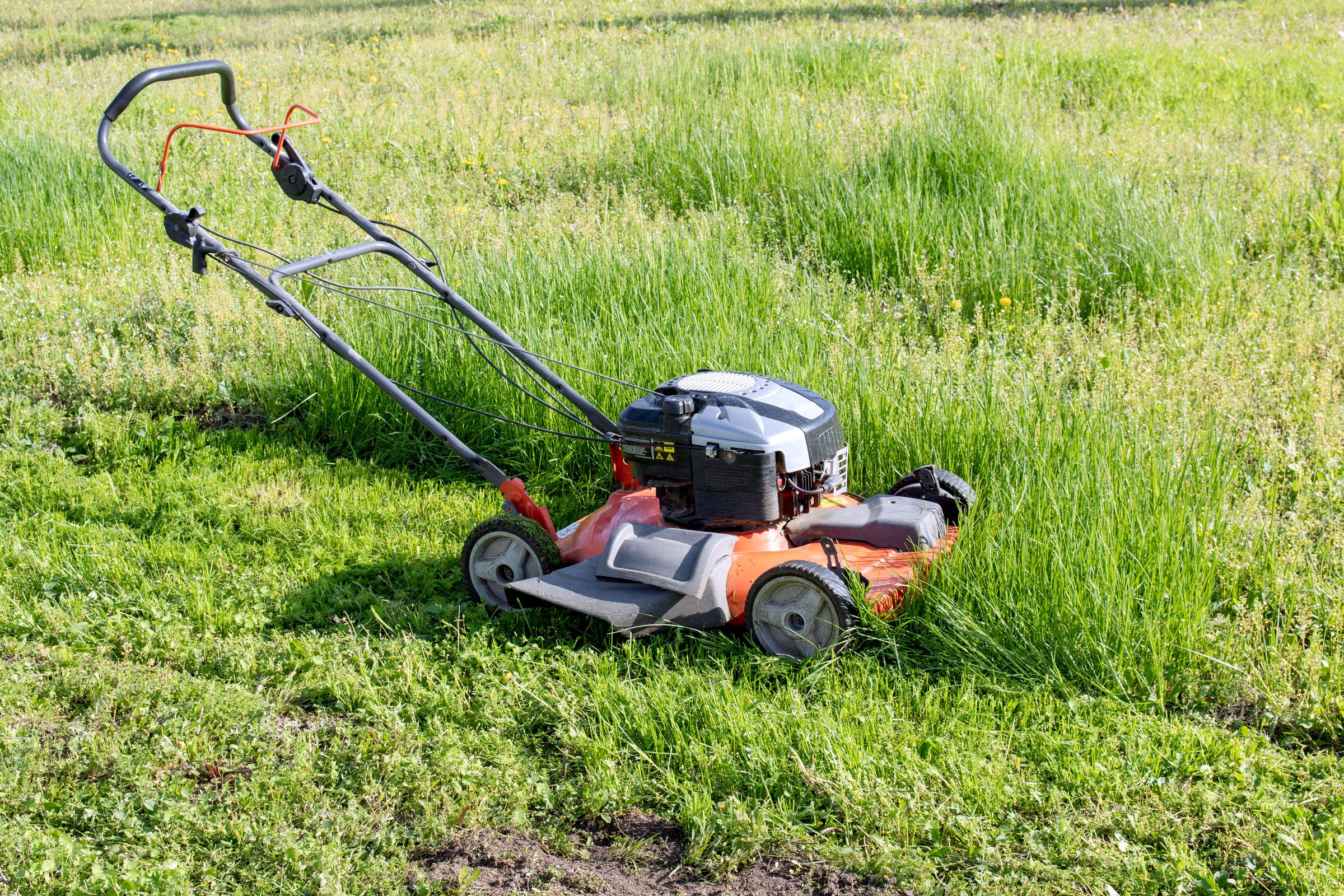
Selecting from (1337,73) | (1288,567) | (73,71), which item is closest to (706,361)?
(1288,567)

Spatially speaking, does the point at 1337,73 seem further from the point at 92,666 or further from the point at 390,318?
the point at 92,666

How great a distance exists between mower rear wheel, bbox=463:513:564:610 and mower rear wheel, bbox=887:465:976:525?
1104 millimetres

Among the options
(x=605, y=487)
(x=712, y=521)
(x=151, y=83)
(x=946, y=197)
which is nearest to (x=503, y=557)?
(x=712, y=521)

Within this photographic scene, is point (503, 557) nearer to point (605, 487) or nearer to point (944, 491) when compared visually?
point (605, 487)

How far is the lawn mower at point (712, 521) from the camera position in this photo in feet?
10.6

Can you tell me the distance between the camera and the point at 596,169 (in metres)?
7.28

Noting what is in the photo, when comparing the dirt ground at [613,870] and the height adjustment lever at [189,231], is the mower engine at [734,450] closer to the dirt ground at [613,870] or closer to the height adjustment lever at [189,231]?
the dirt ground at [613,870]

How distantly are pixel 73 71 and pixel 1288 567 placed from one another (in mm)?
11564

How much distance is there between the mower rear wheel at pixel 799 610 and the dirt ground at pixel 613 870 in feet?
2.29

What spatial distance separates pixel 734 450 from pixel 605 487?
1.23 meters

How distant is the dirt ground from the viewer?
8.21ft

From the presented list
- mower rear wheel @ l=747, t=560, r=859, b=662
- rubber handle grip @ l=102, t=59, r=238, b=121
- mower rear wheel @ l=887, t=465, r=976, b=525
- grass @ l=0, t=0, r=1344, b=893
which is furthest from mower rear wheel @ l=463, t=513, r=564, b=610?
rubber handle grip @ l=102, t=59, r=238, b=121

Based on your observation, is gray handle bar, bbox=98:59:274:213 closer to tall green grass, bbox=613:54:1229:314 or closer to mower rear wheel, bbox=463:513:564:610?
mower rear wheel, bbox=463:513:564:610

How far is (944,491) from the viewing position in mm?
3613
